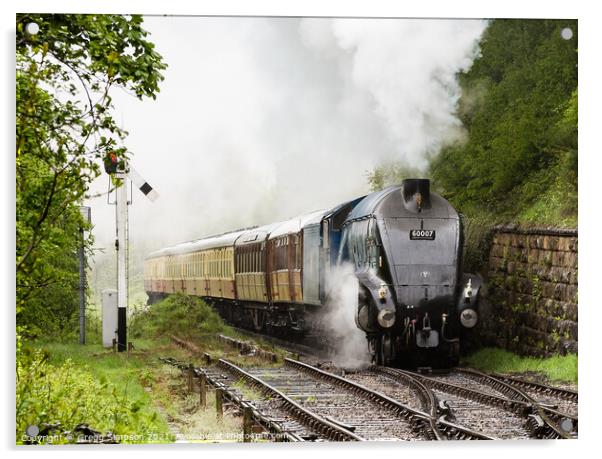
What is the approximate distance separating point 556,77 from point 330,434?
4.70m

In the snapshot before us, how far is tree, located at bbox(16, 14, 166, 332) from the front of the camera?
424 inches

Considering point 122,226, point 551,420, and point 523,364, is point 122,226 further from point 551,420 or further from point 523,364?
point 551,420

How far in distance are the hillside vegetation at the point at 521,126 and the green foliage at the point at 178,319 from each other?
247 centimetres

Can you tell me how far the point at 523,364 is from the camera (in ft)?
39.4

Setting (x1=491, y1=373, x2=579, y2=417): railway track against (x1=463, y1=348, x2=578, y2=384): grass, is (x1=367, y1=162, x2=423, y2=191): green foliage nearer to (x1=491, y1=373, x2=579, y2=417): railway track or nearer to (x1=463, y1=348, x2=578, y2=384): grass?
(x1=463, y1=348, x2=578, y2=384): grass

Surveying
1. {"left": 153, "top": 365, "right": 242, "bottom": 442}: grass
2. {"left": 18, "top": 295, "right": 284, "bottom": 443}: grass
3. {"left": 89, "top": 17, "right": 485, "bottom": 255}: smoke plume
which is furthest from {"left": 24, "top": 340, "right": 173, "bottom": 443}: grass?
{"left": 89, "top": 17, "right": 485, "bottom": 255}: smoke plume

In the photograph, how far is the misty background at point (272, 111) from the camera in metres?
11.3

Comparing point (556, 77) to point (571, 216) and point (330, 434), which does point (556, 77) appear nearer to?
point (571, 216)

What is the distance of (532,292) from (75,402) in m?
5.24

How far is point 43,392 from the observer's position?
35.2ft

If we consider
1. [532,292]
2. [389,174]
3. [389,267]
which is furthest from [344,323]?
[532,292]

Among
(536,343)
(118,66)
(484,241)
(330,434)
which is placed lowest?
(330,434)

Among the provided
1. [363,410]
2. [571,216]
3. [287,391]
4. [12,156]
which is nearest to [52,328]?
[12,156]

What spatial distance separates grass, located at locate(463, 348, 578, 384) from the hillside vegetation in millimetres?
1548
